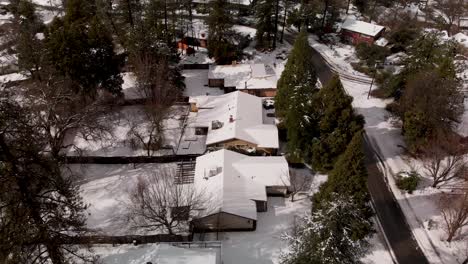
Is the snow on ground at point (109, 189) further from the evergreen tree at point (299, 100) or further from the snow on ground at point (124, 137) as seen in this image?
the evergreen tree at point (299, 100)

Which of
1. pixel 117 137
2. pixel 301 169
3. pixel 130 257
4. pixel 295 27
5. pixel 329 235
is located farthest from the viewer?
pixel 295 27

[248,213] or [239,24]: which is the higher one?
[239,24]

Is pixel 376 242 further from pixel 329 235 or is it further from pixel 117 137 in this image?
pixel 117 137

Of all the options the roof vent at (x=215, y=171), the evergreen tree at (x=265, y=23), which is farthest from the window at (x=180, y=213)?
the evergreen tree at (x=265, y=23)

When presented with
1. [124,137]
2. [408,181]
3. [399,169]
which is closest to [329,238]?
[408,181]

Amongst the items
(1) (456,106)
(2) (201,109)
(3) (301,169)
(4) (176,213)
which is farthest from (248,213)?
(1) (456,106)

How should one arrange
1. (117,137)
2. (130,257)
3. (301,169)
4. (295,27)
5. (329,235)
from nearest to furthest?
(329,235) < (130,257) < (301,169) < (117,137) < (295,27)
